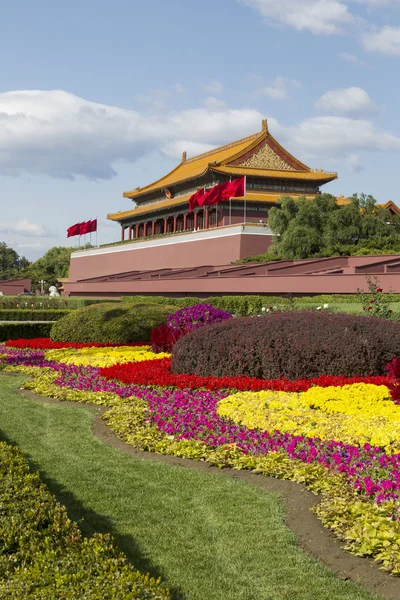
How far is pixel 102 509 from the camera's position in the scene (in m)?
4.94

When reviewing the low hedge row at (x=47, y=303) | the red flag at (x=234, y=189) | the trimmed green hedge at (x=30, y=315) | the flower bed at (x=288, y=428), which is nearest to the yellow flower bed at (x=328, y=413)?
the flower bed at (x=288, y=428)

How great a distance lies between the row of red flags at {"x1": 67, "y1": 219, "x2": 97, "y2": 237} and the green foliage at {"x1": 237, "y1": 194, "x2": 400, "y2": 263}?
840 inches

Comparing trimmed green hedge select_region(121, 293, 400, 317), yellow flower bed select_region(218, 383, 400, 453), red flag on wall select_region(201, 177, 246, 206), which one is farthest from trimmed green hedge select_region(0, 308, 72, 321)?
yellow flower bed select_region(218, 383, 400, 453)

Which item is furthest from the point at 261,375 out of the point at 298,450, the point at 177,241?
the point at 177,241

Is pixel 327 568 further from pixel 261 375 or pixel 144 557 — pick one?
pixel 261 375

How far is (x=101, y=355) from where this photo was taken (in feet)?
43.1

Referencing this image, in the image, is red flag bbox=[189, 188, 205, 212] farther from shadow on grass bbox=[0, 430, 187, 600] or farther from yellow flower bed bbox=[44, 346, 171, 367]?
shadow on grass bbox=[0, 430, 187, 600]

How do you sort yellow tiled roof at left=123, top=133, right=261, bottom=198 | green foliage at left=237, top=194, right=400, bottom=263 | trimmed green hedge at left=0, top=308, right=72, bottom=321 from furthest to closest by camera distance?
yellow tiled roof at left=123, top=133, right=261, bottom=198, green foliage at left=237, top=194, right=400, bottom=263, trimmed green hedge at left=0, top=308, right=72, bottom=321

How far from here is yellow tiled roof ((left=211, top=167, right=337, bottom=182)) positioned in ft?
137

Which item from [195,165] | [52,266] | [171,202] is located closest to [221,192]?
[171,202]

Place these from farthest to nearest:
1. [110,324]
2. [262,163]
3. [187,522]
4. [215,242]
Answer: [262,163] → [215,242] → [110,324] → [187,522]

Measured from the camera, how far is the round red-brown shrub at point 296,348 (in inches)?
365

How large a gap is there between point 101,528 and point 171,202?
44948mm

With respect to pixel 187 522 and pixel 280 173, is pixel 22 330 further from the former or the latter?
pixel 280 173
